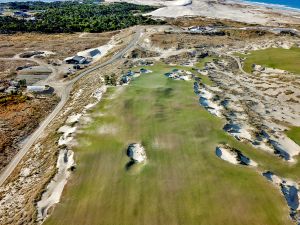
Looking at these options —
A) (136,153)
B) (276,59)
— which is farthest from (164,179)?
(276,59)

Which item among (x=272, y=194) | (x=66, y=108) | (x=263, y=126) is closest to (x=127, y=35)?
(x=66, y=108)

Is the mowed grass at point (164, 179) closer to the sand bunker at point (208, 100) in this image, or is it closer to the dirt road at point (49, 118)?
the sand bunker at point (208, 100)

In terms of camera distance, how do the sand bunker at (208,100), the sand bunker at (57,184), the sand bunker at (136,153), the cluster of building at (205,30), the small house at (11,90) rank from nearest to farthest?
the sand bunker at (57,184) → the sand bunker at (136,153) → the sand bunker at (208,100) → the small house at (11,90) → the cluster of building at (205,30)

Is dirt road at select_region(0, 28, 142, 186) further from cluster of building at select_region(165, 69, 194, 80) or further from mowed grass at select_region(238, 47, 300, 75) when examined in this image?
mowed grass at select_region(238, 47, 300, 75)

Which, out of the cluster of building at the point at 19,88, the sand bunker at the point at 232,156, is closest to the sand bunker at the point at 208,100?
the sand bunker at the point at 232,156

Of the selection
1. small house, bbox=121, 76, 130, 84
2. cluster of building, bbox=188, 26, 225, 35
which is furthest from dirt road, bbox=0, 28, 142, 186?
cluster of building, bbox=188, 26, 225, 35
